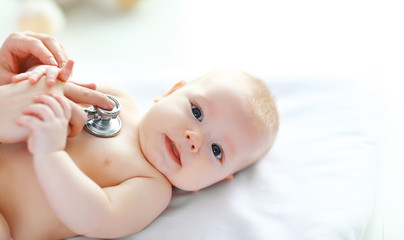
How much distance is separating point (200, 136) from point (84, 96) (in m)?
0.28

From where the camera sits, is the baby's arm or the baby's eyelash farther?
the baby's eyelash

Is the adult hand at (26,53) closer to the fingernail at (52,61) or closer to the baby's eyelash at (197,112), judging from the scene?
the fingernail at (52,61)

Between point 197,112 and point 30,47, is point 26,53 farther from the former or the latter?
point 197,112

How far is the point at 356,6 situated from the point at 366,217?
4.93 ft

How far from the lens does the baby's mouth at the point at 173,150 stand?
120cm

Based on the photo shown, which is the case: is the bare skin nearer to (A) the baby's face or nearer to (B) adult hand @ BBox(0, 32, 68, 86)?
(A) the baby's face

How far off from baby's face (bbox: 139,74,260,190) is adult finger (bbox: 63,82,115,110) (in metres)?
0.14

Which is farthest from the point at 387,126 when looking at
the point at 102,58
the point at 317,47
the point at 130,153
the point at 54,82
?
the point at 102,58

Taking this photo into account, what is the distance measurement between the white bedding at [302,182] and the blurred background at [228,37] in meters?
0.10

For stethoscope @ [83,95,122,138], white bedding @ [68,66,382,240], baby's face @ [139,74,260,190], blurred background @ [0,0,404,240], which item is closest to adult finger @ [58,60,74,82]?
stethoscope @ [83,95,122,138]

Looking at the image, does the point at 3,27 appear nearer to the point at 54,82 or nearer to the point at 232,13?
the point at 232,13

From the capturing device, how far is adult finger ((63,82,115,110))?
42.9 inches

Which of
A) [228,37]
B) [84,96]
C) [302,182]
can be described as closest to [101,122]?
[84,96]

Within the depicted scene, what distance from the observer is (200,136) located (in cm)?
118
